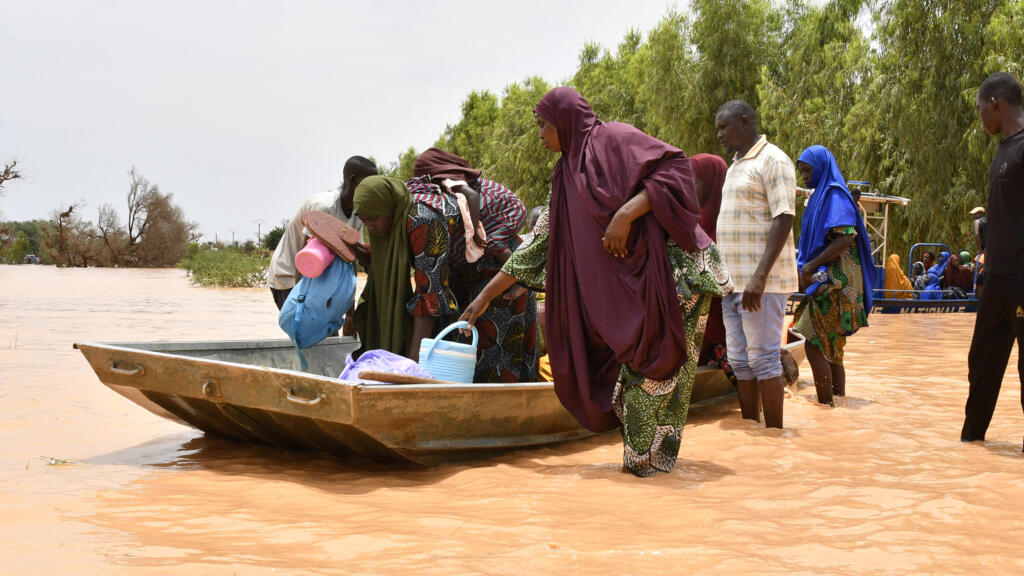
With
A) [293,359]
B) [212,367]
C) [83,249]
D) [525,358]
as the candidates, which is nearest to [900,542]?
[525,358]

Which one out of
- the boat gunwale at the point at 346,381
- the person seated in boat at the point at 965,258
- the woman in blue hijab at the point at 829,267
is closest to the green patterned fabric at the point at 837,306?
the woman in blue hijab at the point at 829,267

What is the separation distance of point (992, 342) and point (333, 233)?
3.63 metres

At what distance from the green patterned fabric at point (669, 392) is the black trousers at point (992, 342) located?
147cm

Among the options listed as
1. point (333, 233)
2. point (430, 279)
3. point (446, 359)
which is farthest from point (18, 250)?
point (446, 359)

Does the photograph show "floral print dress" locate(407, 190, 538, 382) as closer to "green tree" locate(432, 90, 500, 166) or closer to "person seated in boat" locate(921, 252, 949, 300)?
"person seated in boat" locate(921, 252, 949, 300)

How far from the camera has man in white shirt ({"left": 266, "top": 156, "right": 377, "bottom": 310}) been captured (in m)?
5.75

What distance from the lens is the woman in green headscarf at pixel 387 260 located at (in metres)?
4.62

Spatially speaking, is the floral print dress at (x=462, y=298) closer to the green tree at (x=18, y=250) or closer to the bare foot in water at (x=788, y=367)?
the bare foot in water at (x=788, y=367)

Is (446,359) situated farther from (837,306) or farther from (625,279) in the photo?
(837,306)

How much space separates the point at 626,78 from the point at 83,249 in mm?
41552

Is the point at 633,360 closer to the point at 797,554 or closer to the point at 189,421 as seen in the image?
the point at 797,554

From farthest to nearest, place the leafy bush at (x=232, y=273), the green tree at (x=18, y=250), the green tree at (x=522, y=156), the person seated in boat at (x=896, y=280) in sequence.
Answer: the green tree at (x=18, y=250)
the green tree at (x=522, y=156)
the leafy bush at (x=232, y=273)
the person seated in boat at (x=896, y=280)

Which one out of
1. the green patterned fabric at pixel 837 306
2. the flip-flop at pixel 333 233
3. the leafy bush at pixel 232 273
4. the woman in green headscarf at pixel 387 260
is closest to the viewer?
the woman in green headscarf at pixel 387 260

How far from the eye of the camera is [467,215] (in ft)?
15.5
